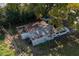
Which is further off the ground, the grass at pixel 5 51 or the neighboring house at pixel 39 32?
the neighboring house at pixel 39 32

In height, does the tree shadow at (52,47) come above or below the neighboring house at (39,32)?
below

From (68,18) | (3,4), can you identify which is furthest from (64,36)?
(3,4)

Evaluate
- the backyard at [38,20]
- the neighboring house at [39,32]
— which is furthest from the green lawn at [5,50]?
the neighboring house at [39,32]

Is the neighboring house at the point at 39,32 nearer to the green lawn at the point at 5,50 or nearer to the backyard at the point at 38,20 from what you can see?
the backyard at the point at 38,20

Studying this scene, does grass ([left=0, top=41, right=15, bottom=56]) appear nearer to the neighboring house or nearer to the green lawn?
the green lawn

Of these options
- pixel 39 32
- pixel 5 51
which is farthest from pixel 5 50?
pixel 39 32

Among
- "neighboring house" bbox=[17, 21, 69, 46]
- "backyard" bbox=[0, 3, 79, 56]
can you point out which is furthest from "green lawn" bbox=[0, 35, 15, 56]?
"neighboring house" bbox=[17, 21, 69, 46]

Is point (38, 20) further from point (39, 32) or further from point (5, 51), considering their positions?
point (5, 51)

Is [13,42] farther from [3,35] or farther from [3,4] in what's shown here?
[3,4]
